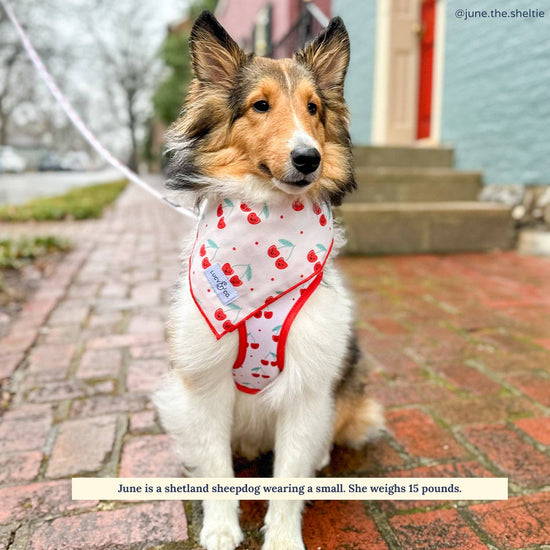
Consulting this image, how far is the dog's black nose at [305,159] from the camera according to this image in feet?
4.86

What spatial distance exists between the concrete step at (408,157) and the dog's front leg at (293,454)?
5958mm

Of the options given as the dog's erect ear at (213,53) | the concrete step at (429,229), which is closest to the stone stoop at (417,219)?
the concrete step at (429,229)

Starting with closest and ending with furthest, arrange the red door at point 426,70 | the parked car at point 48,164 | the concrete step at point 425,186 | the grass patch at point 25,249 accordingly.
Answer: the grass patch at point 25,249 → the concrete step at point 425,186 → the red door at point 426,70 → the parked car at point 48,164

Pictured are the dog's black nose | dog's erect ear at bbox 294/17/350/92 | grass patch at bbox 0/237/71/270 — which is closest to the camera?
the dog's black nose

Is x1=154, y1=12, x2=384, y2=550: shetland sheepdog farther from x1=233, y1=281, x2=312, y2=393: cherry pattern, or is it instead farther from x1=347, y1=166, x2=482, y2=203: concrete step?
x1=347, y1=166, x2=482, y2=203: concrete step

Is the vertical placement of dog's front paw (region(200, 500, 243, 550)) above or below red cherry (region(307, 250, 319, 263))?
below

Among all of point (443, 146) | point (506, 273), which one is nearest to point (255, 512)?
point (506, 273)

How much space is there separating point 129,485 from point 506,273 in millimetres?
4605

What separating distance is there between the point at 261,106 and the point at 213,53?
24 cm

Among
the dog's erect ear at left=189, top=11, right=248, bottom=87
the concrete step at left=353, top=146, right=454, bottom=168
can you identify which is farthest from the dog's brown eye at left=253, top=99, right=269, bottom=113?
the concrete step at left=353, top=146, right=454, bottom=168

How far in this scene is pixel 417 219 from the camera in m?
6.10

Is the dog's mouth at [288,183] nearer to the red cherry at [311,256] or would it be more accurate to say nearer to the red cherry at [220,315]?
the red cherry at [311,256]

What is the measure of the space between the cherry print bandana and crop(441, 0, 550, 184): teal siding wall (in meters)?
5.01

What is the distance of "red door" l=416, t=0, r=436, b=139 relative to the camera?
795 centimetres
